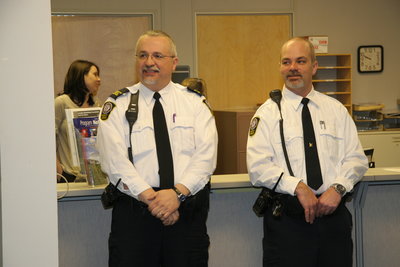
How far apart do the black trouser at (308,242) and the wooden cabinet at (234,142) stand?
2.25m

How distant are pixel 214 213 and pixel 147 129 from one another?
0.68 metres

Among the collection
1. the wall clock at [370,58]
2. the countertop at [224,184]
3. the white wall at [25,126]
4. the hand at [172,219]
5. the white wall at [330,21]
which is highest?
the white wall at [330,21]

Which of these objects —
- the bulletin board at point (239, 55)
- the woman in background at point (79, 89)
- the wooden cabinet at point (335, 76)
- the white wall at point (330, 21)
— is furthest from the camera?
the wooden cabinet at point (335, 76)

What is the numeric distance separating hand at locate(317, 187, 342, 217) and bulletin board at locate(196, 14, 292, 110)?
4509 millimetres

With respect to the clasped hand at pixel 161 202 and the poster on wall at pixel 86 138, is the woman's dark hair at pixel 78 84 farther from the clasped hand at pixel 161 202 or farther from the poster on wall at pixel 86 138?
the clasped hand at pixel 161 202

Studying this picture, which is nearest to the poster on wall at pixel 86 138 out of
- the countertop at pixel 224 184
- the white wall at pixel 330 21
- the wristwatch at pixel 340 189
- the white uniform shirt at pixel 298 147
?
the countertop at pixel 224 184

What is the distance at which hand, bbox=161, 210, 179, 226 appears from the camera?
2.21 metres

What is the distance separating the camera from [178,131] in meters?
2.35

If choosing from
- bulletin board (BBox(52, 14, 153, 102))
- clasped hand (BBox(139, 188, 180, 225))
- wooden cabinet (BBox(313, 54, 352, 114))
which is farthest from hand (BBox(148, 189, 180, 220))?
wooden cabinet (BBox(313, 54, 352, 114))

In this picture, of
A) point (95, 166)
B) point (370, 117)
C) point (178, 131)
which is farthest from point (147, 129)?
point (370, 117)

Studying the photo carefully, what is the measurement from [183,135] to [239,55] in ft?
15.3

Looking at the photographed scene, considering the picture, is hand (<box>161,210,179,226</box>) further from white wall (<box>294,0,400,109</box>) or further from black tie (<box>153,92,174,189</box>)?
white wall (<box>294,0,400,109</box>)

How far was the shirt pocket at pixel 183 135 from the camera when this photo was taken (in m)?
2.33

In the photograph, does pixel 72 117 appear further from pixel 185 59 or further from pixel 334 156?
pixel 185 59
